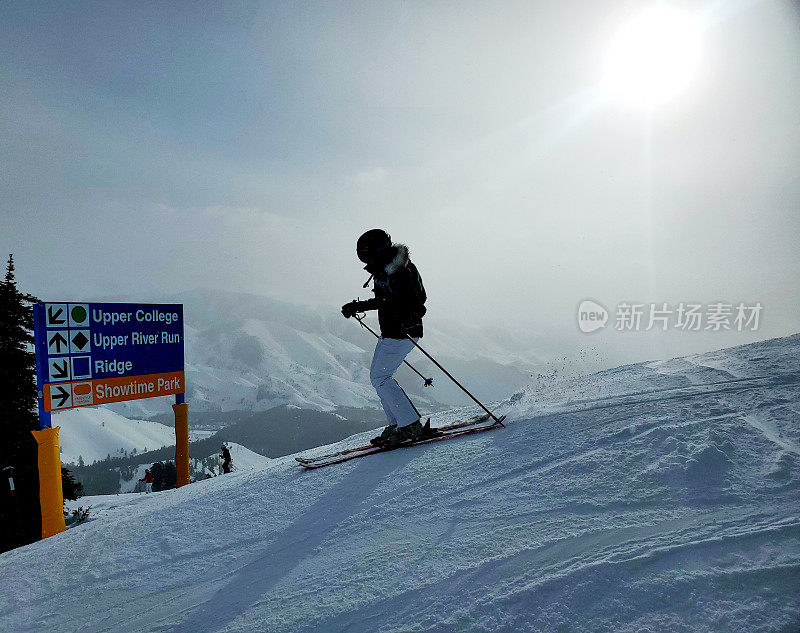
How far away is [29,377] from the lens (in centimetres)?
1364

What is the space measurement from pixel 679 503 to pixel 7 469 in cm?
1747

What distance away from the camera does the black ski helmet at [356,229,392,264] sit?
209 inches

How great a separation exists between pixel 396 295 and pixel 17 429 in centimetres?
1380

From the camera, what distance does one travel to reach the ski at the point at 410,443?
5156 millimetres

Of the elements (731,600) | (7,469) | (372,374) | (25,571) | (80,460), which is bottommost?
(80,460)

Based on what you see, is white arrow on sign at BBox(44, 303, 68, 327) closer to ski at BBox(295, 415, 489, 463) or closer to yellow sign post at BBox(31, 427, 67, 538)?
yellow sign post at BBox(31, 427, 67, 538)

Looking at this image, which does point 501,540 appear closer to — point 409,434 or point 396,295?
point 409,434

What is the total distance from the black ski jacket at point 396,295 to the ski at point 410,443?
1.24m

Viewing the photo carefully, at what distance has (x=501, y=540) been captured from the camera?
8.85ft

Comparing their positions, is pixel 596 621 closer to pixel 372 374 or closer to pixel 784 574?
pixel 784 574

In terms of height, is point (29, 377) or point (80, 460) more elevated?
point (29, 377)

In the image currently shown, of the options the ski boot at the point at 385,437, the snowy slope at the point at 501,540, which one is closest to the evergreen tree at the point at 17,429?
the snowy slope at the point at 501,540

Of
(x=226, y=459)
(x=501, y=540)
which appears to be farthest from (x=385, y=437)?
(x=226, y=459)

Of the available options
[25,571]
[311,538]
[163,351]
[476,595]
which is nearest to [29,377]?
[163,351]
